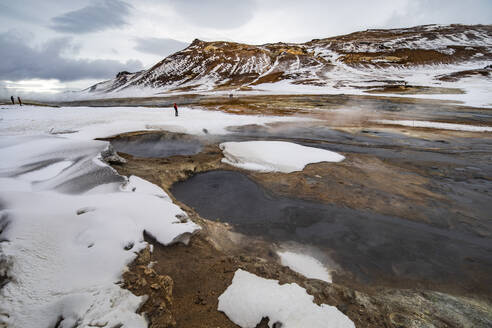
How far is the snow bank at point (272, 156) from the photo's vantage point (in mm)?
9320

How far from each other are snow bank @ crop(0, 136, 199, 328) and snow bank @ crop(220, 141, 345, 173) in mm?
4184

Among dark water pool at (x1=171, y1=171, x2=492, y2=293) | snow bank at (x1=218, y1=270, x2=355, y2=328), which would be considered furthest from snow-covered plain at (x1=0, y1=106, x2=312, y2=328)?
dark water pool at (x1=171, y1=171, x2=492, y2=293)

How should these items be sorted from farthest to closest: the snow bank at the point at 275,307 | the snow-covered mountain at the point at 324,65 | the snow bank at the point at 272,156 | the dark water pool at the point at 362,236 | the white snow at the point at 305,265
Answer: the snow-covered mountain at the point at 324,65 → the snow bank at the point at 272,156 → the dark water pool at the point at 362,236 → the white snow at the point at 305,265 → the snow bank at the point at 275,307

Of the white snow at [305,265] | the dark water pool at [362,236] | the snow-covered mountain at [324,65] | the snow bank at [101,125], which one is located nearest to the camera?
the white snow at [305,265]

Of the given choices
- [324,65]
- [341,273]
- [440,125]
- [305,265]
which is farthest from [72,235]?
[324,65]

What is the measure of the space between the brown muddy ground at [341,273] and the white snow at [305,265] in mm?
244

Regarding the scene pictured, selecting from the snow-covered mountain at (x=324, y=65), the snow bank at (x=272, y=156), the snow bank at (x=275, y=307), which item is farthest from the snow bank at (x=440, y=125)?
the snow-covered mountain at (x=324, y=65)

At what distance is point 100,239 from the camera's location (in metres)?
3.81

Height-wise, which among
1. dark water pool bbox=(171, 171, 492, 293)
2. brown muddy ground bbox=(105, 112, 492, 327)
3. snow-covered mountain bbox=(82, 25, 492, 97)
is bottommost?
dark water pool bbox=(171, 171, 492, 293)

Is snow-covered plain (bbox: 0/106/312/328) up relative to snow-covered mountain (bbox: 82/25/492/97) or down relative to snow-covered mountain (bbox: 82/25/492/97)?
down

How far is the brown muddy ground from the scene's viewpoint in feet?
10.4

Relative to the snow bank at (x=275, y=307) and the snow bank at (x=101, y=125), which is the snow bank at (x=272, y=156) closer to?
the snow bank at (x=101, y=125)

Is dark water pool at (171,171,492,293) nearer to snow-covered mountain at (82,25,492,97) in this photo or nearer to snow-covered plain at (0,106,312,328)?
snow-covered plain at (0,106,312,328)

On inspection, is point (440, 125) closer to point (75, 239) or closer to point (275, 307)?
point (275, 307)
